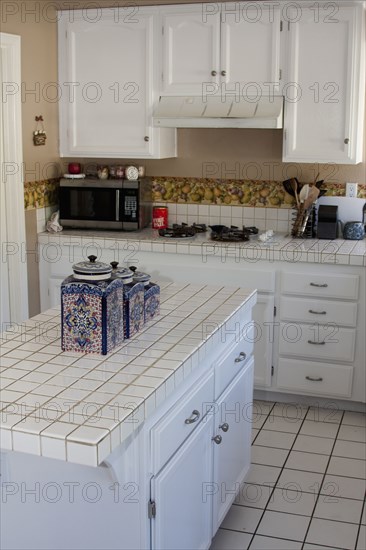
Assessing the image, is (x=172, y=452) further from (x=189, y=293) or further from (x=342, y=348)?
(x=342, y=348)

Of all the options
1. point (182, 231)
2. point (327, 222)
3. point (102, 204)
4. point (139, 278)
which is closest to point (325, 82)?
point (327, 222)

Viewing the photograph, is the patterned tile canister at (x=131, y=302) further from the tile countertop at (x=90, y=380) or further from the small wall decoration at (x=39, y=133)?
the small wall decoration at (x=39, y=133)

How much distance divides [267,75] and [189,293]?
1.83 m

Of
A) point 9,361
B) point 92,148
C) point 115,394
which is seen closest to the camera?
point 115,394

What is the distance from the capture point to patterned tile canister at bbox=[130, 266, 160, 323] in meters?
2.68

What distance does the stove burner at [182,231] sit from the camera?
4609 mm

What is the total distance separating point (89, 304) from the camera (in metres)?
2.34

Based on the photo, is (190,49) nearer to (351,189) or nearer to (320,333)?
(351,189)

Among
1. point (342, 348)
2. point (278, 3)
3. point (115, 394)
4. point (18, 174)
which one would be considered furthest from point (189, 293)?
point (278, 3)

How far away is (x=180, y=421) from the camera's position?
2.36 m

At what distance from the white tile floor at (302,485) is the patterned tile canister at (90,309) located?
114 cm

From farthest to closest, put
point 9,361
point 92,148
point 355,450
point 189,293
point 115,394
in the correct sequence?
point 92,148
point 355,450
point 189,293
point 9,361
point 115,394

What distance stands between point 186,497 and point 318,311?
2.04 metres

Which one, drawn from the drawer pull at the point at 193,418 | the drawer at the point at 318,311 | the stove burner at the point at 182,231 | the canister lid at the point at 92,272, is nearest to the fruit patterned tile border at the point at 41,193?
the stove burner at the point at 182,231
